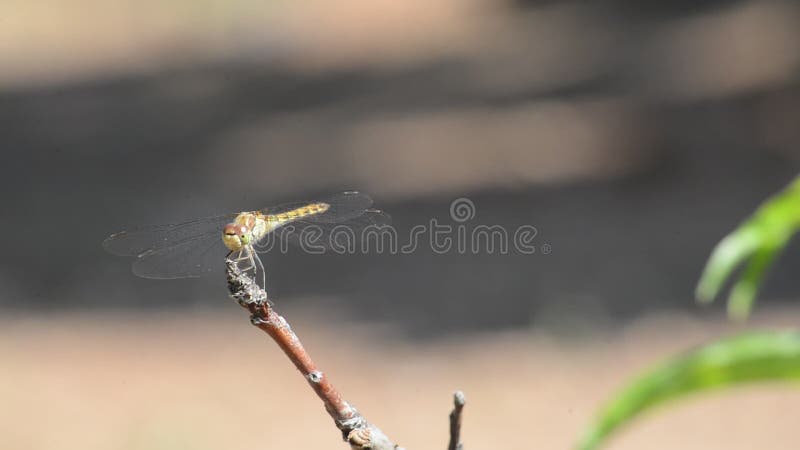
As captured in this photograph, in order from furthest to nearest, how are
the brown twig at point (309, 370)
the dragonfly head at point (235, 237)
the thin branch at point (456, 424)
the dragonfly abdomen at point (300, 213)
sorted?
1. the dragonfly abdomen at point (300, 213)
2. the dragonfly head at point (235, 237)
3. the brown twig at point (309, 370)
4. the thin branch at point (456, 424)

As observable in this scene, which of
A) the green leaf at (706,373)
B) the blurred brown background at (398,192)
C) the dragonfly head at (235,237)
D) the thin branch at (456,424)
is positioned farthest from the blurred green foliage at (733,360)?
the blurred brown background at (398,192)

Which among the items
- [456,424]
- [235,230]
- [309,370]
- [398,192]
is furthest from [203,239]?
[398,192]

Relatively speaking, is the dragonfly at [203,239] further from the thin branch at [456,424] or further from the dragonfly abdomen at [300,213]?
the thin branch at [456,424]

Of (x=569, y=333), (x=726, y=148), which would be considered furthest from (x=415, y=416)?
(x=726, y=148)

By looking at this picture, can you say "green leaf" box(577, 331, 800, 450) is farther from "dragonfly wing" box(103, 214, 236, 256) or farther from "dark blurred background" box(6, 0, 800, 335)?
"dark blurred background" box(6, 0, 800, 335)

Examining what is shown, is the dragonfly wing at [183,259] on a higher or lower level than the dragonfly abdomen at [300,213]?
lower

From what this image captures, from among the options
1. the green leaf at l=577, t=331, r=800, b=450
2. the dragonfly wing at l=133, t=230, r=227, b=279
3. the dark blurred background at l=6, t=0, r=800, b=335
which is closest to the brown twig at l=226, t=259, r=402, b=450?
the green leaf at l=577, t=331, r=800, b=450
